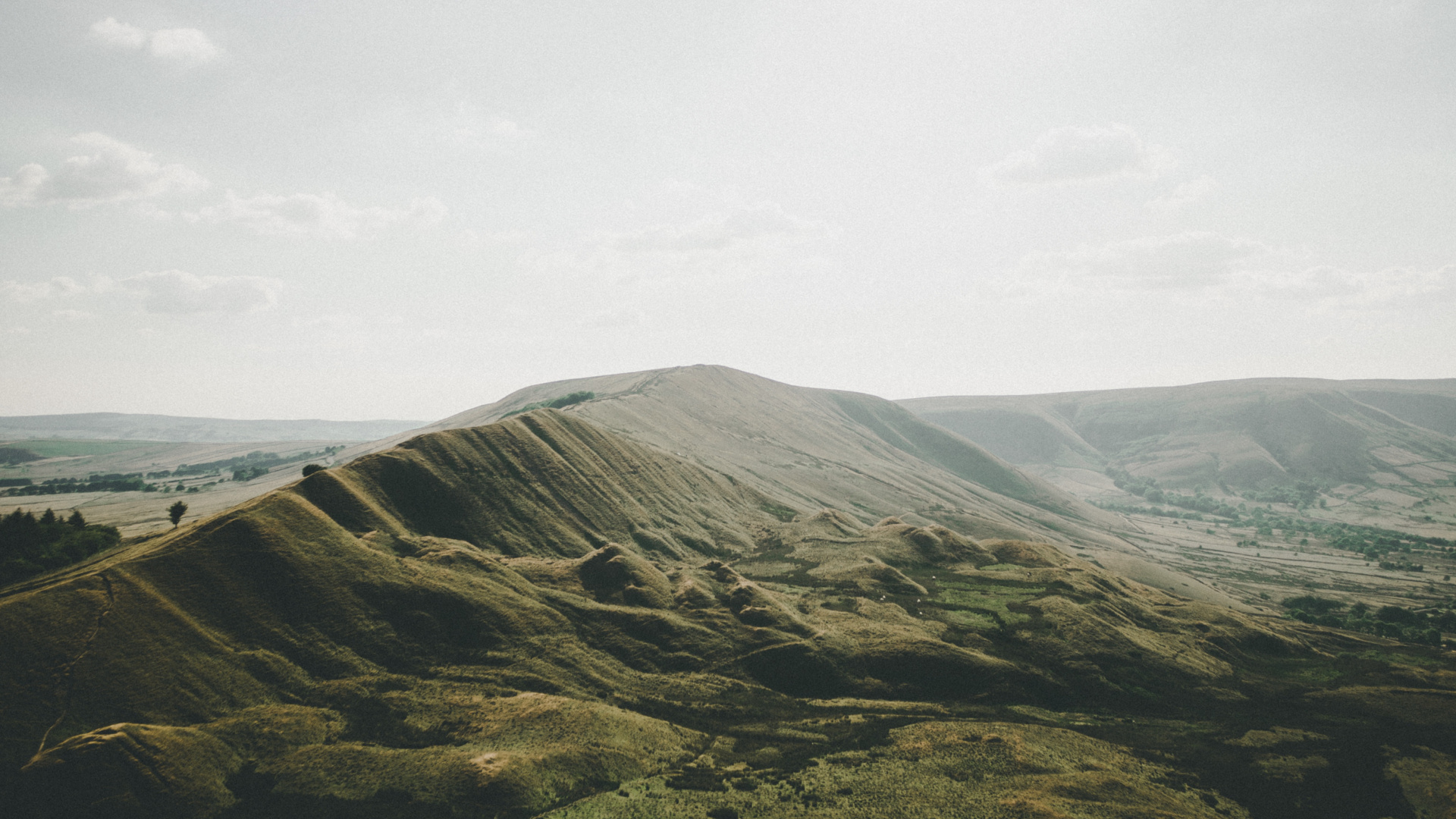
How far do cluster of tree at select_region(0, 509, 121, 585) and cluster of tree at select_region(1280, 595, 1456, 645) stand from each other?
22811 centimetres

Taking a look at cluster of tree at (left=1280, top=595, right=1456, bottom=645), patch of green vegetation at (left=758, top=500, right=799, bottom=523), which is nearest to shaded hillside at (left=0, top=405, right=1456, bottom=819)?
cluster of tree at (left=1280, top=595, right=1456, bottom=645)

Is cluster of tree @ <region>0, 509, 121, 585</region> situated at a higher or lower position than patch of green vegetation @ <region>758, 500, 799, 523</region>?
higher

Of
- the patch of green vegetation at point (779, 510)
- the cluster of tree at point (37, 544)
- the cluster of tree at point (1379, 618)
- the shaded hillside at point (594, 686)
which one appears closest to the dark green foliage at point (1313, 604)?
the cluster of tree at point (1379, 618)

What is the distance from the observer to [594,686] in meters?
68.9

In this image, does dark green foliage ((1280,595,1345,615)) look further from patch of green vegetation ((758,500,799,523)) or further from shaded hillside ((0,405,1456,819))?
patch of green vegetation ((758,500,799,523))

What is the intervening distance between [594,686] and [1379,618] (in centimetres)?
20069

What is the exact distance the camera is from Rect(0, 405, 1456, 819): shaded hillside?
48969mm

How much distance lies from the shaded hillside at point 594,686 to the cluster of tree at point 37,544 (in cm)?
796

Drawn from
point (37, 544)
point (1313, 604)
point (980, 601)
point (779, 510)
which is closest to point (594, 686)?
point (37, 544)

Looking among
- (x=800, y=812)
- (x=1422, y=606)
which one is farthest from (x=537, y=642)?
(x=1422, y=606)

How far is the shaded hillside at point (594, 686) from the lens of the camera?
49.0m

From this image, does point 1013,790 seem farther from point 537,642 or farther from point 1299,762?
point 537,642

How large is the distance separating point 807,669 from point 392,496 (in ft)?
216

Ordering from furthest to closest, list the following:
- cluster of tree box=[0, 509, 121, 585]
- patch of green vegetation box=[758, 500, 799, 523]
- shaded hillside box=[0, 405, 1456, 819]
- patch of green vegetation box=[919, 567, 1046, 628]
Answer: patch of green vegetation box=[758, 500, 799, 523] → patch of green vegetation box=[919, 567, 1046, 628] → cluster of tree box=[0, 509, 121, 585] → shaded hillside box=[0, 405, 1456, 819]
